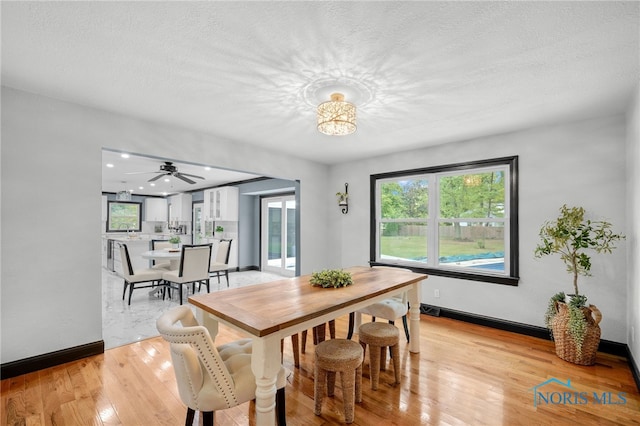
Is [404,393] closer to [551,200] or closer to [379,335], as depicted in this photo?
[379,335]

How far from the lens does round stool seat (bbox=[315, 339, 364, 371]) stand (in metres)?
1.91

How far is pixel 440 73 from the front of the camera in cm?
214

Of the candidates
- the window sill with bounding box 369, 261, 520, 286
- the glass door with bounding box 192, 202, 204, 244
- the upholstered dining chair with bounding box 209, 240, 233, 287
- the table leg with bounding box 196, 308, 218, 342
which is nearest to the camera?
the table leg with bounding box 196, 308, 218, 342

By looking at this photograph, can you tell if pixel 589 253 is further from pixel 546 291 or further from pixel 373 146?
pixel 373 146

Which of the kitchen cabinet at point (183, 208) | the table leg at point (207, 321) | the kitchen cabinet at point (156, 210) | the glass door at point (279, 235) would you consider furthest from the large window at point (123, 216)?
the table leg at point (207, 321)

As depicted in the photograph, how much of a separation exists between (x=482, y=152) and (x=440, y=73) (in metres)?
2.07

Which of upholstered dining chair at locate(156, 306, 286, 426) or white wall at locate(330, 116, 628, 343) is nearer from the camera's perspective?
upholstered dining chair at locate(156, 306, 286, 426)

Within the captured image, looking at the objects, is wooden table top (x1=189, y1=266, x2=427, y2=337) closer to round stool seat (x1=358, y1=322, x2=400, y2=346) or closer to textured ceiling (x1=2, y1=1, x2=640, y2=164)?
round stool seat (x1=358, y1=322, x2=400, y2=346)

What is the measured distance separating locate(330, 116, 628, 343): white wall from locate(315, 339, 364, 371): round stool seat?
2.51 metres

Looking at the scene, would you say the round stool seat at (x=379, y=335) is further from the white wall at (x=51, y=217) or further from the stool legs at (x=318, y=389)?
the white wall at (x=51, y=217)

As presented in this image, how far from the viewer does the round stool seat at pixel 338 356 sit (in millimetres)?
1910

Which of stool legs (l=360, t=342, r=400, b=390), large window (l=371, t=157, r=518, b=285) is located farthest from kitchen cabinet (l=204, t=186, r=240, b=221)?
stool legs (l=360, t=342, r=400, b=390)
